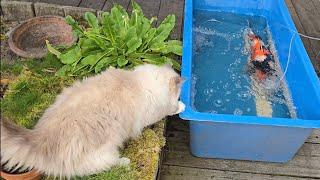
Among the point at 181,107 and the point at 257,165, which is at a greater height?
the point at 181,107

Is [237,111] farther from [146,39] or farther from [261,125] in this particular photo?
[146,39]

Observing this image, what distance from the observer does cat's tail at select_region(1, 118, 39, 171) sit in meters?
1.67

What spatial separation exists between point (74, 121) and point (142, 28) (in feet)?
4.17

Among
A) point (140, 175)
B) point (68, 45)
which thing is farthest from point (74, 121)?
point (68, 45)

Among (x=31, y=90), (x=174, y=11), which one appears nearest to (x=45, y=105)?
(x=31, y=90)

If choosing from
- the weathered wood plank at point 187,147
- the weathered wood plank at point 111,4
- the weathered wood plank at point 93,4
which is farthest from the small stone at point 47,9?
the weathered wood plank at point 187,147

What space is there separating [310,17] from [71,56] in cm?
303

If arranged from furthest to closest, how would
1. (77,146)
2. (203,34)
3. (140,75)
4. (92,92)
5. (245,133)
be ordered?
(203,34)
(245,133)
(140,75)
(92,92)
(77,146)

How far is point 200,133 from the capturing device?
102 inches

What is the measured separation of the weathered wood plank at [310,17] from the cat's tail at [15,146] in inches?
126

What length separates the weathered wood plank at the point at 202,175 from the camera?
9.11ft

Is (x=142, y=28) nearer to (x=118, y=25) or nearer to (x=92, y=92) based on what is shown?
(x=118, y=25)

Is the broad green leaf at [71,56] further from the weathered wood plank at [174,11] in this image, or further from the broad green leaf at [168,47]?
the weathered wood plank at [174,11]

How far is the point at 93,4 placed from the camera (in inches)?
142
